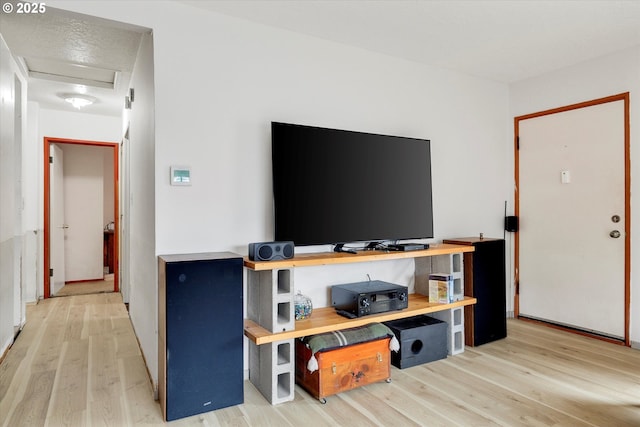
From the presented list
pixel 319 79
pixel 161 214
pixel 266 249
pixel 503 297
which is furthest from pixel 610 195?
pixel 161 214

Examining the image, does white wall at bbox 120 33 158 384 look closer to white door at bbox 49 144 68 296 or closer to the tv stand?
the tv stand

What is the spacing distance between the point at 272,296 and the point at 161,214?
825 millimetres

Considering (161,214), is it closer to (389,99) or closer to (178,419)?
(178,419)

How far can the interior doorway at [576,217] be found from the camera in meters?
3.22

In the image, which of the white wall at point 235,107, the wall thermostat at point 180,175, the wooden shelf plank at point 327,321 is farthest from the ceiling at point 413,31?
the wooden shelf plank at point 327,321

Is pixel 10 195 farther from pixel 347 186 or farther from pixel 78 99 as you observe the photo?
pixel 347 186

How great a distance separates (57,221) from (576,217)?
621 centimetres

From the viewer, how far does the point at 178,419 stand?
6.72 ft

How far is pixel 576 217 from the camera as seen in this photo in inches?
138

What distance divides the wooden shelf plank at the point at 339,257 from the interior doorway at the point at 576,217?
115 cm

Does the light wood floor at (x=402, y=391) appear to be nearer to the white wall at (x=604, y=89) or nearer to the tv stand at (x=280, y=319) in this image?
the tv stand at (x=280, y=319)

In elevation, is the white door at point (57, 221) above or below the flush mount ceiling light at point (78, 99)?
below

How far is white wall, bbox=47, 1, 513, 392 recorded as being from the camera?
2336 millimetres

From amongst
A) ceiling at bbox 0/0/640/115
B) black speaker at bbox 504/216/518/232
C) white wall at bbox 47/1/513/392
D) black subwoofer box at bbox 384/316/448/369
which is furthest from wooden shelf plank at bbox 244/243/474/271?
ceiling at bbox 0/0/640/115
